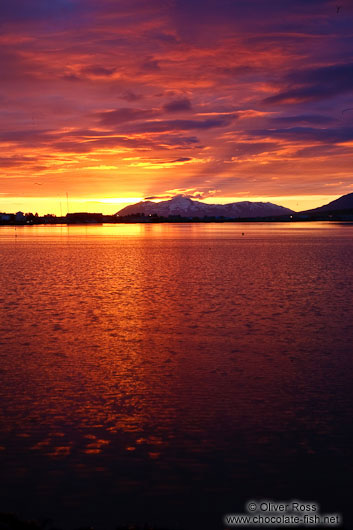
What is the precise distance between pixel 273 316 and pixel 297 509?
1876 cm

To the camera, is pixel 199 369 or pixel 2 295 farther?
pixel 2 295

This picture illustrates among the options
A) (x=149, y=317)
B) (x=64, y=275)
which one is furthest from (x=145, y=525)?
(x=64, y=275)

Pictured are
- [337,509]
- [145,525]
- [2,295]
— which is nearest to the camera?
[145,525]

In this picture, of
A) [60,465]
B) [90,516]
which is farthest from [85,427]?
[90,516]

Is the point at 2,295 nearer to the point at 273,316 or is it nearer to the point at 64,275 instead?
the point at 64,275

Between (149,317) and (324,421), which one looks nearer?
(324,421)

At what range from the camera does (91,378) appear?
688 inches

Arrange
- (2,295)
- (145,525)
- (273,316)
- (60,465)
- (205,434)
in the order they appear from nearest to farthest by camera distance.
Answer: (145,525), (60,465), (205,434), (273,316), (2,295)

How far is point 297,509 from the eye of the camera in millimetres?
9664

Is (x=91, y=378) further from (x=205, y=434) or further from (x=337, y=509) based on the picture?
(x=337, y=509)

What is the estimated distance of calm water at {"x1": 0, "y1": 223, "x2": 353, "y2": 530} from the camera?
1010cm

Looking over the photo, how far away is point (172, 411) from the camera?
1427 cm

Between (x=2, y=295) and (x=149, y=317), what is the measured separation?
13769 millimetres

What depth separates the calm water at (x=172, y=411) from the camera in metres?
10.1
